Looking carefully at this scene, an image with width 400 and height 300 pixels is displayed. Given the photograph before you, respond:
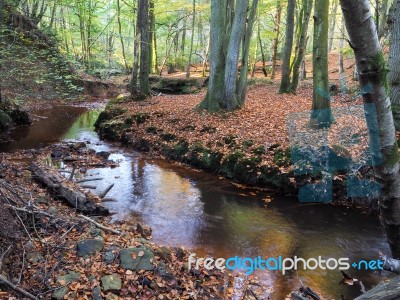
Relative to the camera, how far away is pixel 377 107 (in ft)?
7.48

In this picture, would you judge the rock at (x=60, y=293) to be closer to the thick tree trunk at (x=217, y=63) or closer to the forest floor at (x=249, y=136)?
the forest floor at (x=249, y=136)

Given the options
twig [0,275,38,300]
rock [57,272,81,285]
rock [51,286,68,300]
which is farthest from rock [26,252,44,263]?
Answer: twig [0,275,38,300]

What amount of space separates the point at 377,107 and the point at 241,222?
4809 mm

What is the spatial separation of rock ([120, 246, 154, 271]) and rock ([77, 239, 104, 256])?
13.3 inches

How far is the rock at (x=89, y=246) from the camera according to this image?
4.41 m

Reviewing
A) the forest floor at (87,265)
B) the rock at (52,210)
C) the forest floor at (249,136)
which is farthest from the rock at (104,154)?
the forest floor at (87,265)

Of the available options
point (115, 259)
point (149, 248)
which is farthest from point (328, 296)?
point (115, 259)

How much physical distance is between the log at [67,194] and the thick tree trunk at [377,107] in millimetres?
5378

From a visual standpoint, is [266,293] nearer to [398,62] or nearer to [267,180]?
[267,180]

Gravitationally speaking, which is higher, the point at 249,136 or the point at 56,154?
the point at 249,136

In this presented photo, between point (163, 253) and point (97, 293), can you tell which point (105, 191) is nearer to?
point (163, 253)

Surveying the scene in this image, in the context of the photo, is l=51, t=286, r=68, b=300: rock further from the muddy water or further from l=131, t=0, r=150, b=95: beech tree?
l=131, t=0, r=150, b=95: beech tree

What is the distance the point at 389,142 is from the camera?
240 cm

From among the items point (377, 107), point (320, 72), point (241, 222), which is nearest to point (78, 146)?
point (241, 222)
